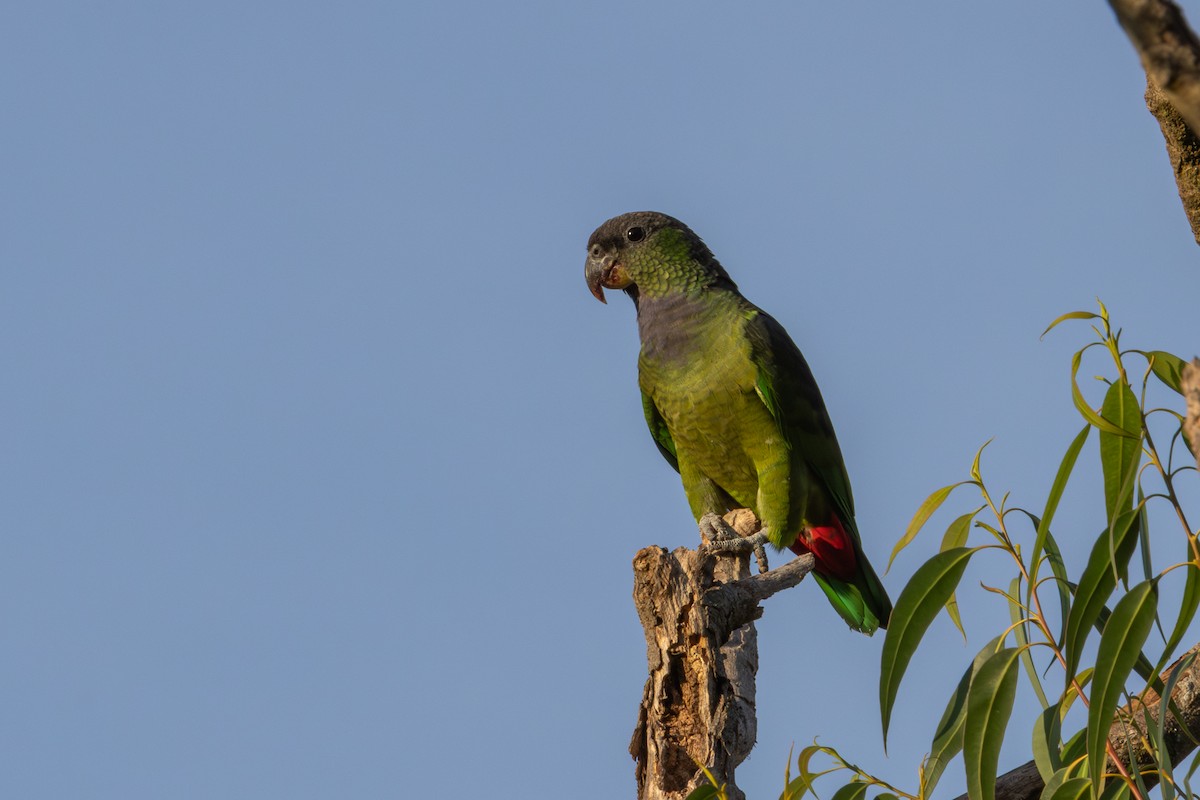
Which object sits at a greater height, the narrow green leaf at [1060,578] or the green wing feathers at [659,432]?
the green wing feathers at [659,432]

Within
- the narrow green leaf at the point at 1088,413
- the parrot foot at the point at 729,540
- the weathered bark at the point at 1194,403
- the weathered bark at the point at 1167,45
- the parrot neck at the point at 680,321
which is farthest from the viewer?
the parrot neck at the point at 680,321

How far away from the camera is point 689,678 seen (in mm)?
3137

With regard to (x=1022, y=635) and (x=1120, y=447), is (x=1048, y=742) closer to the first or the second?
(x=1022, y=635)

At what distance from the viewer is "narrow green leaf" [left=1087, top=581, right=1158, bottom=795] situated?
236 cm

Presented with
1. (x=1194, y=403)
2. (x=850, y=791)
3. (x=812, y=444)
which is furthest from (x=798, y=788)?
(x=812, y=444)

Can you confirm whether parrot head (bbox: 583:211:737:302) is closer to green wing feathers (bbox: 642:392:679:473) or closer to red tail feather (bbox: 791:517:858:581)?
green wing feathers (bbox: 642:392:679:473)

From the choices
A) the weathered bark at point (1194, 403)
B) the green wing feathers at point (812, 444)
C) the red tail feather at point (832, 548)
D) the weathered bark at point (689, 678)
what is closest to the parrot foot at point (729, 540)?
the green wing feathers at point (812, 444)

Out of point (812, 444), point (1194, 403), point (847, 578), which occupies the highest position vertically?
point (812, 444)

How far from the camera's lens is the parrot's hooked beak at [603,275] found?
5.32 meters

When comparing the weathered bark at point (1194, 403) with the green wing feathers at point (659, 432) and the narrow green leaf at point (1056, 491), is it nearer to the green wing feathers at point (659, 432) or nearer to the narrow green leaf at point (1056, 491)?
the narrow green leaf at point (1056, 491)

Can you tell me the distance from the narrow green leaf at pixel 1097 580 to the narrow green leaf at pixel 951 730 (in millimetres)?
227

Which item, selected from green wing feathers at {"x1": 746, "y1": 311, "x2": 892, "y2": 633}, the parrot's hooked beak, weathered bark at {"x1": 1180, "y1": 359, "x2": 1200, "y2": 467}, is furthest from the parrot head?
weathered bark at {"x1": 1180, "y1": 359, "x2": 1200, "y2": 467}

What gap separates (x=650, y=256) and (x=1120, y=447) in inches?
117

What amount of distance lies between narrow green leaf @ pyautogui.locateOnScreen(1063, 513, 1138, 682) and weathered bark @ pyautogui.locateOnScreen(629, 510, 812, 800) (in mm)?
876
